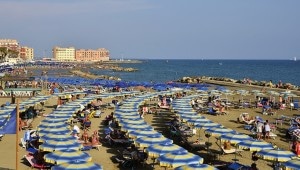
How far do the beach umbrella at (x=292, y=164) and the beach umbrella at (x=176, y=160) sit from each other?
8.53 feet

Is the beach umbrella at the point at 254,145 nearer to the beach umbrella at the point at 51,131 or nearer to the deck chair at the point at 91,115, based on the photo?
the beach umbrella at the point at 51,131

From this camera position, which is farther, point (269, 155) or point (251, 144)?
point (251, 144)

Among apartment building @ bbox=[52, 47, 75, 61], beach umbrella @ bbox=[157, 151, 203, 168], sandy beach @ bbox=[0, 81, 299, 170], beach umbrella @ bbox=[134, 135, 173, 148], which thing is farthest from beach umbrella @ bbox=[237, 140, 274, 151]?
apartment building @ bbox=[52, 47, 75, 61]

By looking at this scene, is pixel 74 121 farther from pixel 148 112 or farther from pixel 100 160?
pixel 100 160

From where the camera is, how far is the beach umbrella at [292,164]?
1242cm

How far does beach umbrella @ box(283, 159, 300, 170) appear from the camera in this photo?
12.4 m

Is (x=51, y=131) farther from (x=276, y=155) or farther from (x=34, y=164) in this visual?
(x=276, y=155)

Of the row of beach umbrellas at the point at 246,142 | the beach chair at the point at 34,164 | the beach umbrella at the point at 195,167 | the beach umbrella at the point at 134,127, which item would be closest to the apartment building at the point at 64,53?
the row of beach umbrellas at the point at 246,142

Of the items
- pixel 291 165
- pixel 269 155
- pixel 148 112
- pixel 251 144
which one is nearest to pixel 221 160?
pixel 251 144

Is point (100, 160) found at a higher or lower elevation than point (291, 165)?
lower

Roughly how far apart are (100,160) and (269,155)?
6580 millimetres

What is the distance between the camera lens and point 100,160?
16688mm

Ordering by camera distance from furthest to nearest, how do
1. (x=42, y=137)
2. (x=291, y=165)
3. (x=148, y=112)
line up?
(x=148, y=112) → (x=42, y=137) → (x=291, y=165)

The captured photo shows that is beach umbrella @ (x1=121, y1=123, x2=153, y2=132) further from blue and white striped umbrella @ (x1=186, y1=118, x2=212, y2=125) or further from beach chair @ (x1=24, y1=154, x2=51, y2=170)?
beach chair @ (x1=24, y1=154, x2=51, y2=170)
